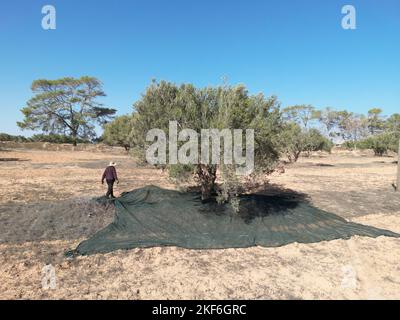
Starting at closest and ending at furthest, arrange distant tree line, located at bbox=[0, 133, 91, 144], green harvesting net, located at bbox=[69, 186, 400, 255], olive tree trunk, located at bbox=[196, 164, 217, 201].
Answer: green harvesting net, located at bbox=[69, 186, 400, 255]
olive tree trunk, located at bbox=[196, 164, 217, 201]
distant tree line, located at bbox=[0, 133, 91, 144]

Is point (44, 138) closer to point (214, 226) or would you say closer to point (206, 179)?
point (206, 179)

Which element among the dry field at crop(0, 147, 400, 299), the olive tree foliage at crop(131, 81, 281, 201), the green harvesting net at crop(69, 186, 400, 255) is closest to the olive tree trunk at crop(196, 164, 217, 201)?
the olive tree foliage at crop(131, 81, 281, 201)

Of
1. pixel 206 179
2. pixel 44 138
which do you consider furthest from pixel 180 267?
pixel 44 138

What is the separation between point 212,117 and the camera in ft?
25.2

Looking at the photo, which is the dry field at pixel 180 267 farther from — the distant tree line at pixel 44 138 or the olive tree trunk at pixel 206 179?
the distant tree line at pixel 44 138

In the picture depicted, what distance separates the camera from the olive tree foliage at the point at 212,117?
7031 millimetres

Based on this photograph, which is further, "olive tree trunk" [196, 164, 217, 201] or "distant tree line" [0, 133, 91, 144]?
"distant tree line" [0, 133, 91, 144]

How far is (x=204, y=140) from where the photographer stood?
695 cm

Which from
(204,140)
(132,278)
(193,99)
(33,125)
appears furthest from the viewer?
(33,125)

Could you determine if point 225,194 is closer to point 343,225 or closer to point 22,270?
point 343,225

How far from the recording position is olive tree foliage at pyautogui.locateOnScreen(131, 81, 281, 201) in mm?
7031

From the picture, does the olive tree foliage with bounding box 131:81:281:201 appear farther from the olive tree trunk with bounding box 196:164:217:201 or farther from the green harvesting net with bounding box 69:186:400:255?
the green harvesting net with bounding box 69:186:400:255
